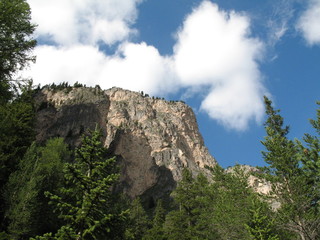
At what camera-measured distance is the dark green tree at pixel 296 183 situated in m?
17.7

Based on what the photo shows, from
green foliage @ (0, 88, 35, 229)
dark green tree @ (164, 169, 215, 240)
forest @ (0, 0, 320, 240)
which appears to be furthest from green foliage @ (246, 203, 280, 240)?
green foliage @ (0, 88, 35, 229)

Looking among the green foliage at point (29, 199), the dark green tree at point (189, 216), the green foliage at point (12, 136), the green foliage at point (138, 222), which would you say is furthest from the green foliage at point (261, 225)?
the green foliage at point (138, 222)

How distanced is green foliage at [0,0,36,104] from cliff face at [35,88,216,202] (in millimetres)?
72104

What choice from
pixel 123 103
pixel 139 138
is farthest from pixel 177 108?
pixel 139 138

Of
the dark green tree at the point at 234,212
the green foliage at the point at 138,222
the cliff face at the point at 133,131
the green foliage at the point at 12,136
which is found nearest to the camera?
the green foliage at the point at 12,136

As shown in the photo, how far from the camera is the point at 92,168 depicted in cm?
1083

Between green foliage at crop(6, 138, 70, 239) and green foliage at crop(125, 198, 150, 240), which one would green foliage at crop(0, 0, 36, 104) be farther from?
green foliage at crop(125, 198, 150, 240)

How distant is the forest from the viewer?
390 inches

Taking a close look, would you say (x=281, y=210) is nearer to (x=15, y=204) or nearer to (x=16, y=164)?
(x=15, y=204)

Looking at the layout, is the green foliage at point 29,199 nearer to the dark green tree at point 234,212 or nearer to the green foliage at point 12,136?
the green foliage at point 12,136

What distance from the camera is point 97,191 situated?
30.6 feet

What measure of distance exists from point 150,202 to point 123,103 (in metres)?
58.2

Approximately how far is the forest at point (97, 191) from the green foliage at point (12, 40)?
0.17 ft

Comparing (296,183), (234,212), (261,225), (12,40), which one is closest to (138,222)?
(234,212)
